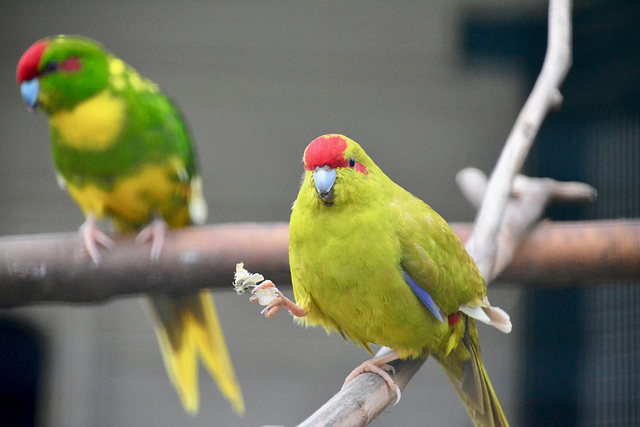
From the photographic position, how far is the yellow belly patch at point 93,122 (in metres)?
0.79

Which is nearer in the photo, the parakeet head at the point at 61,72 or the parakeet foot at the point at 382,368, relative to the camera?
the parakeet foot at the point at 382,368

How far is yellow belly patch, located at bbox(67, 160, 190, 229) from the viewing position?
0.87 metres

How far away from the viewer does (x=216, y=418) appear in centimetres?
181

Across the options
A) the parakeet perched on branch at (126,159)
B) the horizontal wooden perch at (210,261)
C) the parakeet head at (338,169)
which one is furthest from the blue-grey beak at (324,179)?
the parakeet perched on branch at (126,159)

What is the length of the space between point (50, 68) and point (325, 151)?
51 centimetres

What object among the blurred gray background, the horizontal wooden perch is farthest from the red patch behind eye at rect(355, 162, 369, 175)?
the blurred gray background

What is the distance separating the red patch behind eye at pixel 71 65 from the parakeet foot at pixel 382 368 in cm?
55

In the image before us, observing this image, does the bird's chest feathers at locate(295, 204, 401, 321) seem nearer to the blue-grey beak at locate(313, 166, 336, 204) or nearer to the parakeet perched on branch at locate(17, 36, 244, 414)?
the blue-grey beak at locate(313, 166, 336, 204)

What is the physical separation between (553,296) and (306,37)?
3.68 feet

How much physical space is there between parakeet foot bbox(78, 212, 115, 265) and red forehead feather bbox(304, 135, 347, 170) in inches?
18.6

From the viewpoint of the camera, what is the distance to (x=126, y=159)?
33.1 inches

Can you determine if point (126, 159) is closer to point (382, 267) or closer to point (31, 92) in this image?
point (31, 92)

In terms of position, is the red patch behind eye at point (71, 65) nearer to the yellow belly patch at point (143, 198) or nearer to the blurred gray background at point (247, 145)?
the yellow belly patch at point (143, 198)

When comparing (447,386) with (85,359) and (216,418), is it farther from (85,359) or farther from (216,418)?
(85,359)
